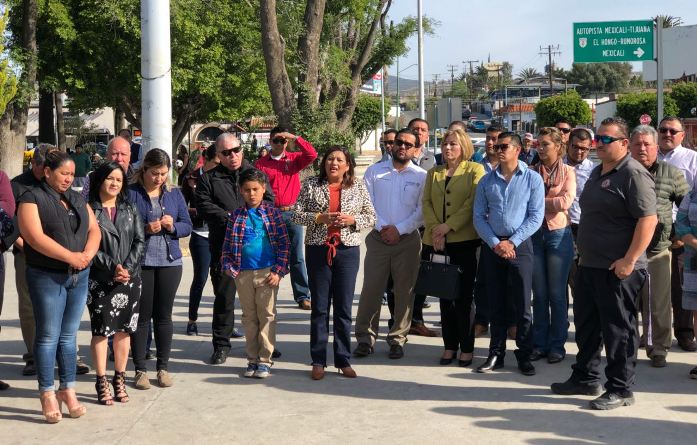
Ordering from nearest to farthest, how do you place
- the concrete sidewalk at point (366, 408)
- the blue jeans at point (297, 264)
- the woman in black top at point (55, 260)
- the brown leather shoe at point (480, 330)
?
the concrete sidewalk at point (366, 408), the woman in black top at point (55, 260), the brown leather shoe at point (480, 330), the blue jeans at point (297, 264)

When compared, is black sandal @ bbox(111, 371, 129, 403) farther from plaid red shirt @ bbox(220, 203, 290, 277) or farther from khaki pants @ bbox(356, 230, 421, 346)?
khaki pants @ bbox(356, 230, 421, 346)

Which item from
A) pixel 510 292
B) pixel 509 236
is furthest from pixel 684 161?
pixel 510 292

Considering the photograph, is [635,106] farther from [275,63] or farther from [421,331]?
[421,331]

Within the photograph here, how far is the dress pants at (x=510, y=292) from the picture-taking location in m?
6.96

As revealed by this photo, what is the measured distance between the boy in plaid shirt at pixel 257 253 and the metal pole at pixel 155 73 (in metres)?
5.27

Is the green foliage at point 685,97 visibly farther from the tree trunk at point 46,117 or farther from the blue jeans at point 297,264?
the blue jeans at point 297,264

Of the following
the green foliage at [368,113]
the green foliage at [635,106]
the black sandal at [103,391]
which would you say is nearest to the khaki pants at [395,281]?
the black sandal at [103,391]

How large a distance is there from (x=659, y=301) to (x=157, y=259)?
13.6 feet

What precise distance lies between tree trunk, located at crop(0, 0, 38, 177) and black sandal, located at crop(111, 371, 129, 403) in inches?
848

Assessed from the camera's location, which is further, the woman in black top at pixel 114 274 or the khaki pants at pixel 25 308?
the khaki pants at pixel 25 308

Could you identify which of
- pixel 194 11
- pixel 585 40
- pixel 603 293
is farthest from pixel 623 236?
pixel 194 11

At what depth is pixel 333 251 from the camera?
6.94m

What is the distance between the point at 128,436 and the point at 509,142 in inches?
142

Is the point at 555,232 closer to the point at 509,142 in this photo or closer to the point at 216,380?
the point at 509,142
